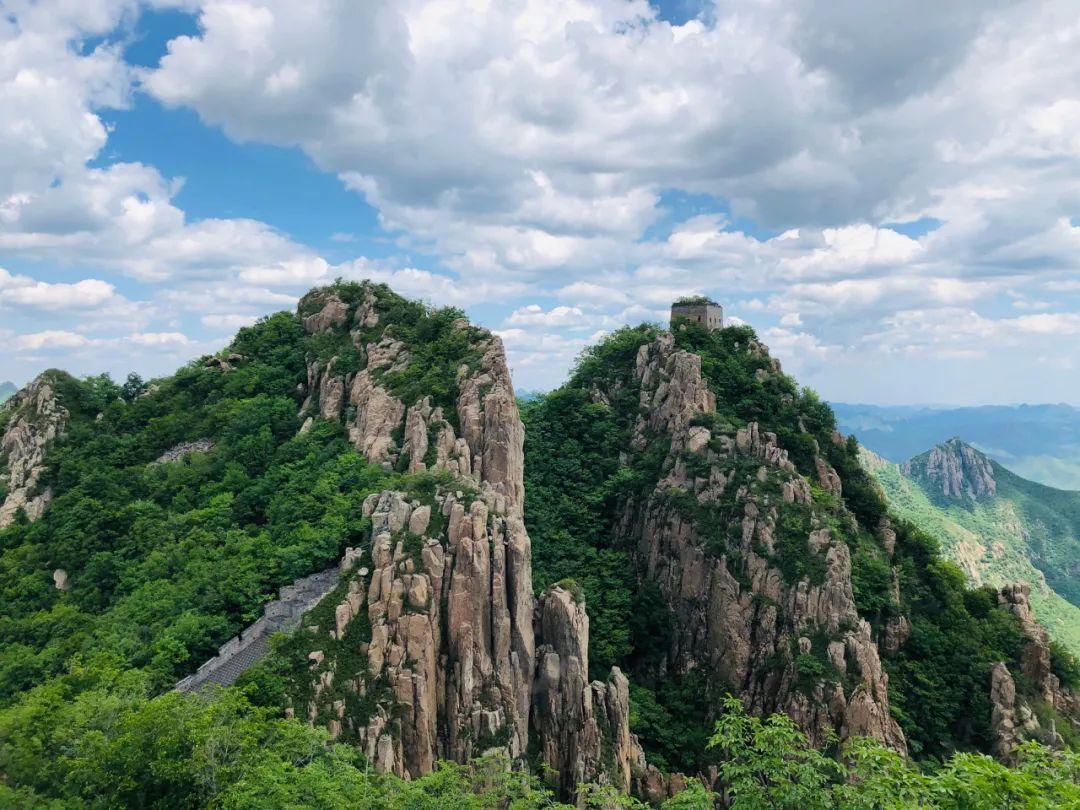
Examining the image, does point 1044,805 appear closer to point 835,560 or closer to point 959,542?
point 835,560

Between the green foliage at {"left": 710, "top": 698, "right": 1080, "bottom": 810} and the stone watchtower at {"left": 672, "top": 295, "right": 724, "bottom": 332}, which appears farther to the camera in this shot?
the stone watchtower at {"left": 672, "top": 295, "right": 724, "bottom": 332}

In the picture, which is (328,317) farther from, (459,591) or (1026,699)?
(1026,699)

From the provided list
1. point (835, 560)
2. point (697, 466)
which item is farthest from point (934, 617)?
point (697, 466)

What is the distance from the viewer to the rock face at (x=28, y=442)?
51969mm

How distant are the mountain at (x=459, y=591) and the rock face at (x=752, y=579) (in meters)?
0.24

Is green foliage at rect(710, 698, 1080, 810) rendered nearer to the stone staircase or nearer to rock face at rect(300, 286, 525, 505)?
the stone staircase

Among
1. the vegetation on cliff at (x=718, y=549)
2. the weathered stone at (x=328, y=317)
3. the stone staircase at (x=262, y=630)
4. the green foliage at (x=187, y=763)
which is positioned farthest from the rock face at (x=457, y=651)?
the weathered stone at (x=328, y=317)

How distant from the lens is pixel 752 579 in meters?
55.4

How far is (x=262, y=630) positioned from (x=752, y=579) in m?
36.5

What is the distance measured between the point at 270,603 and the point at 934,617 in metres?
50.7

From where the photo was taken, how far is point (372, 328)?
61.6 m

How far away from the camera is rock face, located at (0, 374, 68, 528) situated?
2046 inches

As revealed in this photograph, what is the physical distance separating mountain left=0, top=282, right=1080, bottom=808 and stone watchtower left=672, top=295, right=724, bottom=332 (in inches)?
185

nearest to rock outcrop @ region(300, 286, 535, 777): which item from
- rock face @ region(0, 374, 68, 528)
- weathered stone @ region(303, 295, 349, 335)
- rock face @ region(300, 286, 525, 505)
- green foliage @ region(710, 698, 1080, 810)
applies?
rock face @ region(300, 286, 525, 505)
